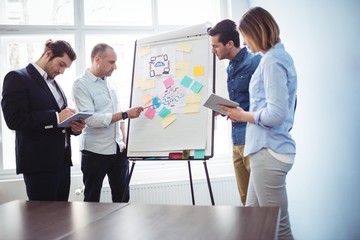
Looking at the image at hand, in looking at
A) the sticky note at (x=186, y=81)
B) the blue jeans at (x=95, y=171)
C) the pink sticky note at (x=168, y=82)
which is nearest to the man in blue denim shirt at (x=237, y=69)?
the sticky note at (x=186, y=81)

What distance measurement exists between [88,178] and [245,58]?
4.28ft

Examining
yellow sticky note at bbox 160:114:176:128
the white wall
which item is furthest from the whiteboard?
the white wall

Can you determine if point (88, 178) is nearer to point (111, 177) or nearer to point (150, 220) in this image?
point (111, 177)

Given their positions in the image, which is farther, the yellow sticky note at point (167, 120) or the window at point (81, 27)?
the window at point (81, 27)

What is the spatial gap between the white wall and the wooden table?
1033mm

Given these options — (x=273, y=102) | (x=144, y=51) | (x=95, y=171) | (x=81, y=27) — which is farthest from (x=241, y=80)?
(x=81, y=27)

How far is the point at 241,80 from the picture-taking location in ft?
6.12

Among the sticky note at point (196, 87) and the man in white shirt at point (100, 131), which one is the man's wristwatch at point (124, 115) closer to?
the man in white shirt at point (100, 131)

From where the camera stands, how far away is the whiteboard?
2.03m

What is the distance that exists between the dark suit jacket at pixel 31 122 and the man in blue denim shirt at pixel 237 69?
107 cm

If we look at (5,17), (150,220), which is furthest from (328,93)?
(5,17)

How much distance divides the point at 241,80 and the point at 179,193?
1.47 meters

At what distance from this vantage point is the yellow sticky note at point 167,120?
2.10m

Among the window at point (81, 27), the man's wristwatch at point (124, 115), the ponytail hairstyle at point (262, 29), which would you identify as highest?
the window at point (81, 27)
